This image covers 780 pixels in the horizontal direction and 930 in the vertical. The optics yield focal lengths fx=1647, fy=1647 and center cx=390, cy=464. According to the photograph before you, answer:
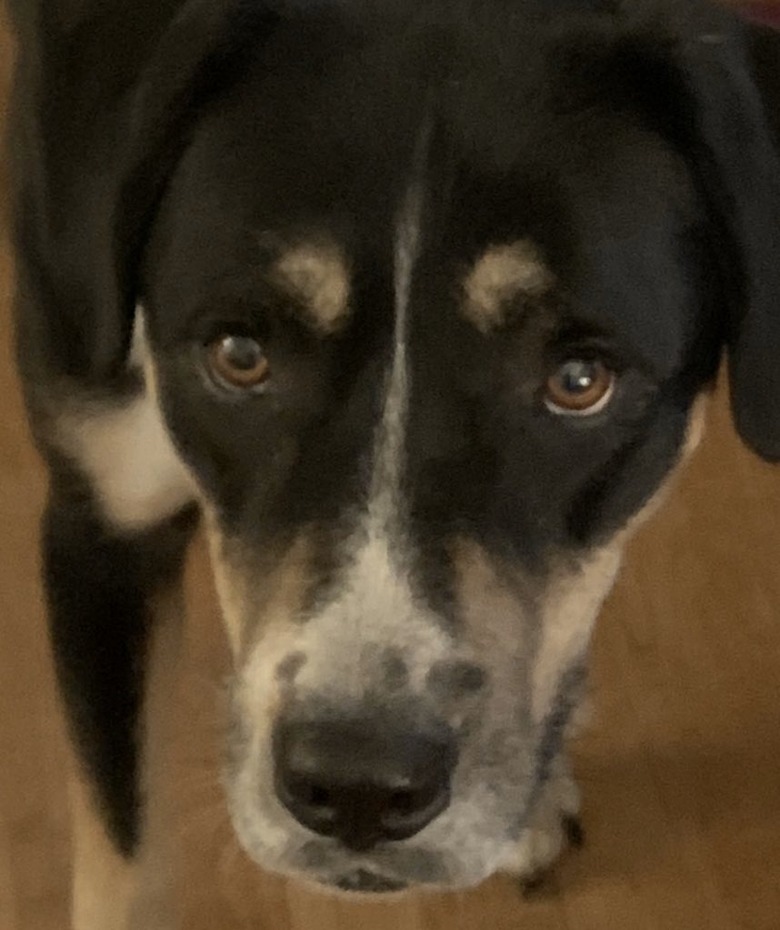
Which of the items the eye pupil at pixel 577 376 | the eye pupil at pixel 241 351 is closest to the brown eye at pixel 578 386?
the eye pupil at pixel 577 376

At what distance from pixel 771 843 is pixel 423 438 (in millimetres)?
1036

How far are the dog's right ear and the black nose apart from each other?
0.36 meters

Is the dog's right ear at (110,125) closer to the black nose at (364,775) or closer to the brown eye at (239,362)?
the brown eye at (239,362)

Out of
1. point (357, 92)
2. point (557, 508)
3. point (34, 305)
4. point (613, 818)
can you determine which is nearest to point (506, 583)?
point (557, 508)

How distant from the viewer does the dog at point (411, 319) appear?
111cm

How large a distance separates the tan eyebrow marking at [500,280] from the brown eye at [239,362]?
0.15 m

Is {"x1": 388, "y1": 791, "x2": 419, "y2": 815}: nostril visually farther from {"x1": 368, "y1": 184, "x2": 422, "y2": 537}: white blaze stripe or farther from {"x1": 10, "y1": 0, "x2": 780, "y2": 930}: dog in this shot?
{"x1": 368, "y1": 184, "x2": 422, "y2": 537}: white blaze stripe

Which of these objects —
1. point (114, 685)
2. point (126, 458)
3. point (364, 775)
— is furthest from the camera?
point (114, 685)

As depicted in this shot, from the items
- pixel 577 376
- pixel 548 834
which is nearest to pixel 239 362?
pixel 577 376

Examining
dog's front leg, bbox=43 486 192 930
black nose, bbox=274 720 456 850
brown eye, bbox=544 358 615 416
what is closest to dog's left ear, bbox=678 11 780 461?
brown eye, bbox=544 358 615 416

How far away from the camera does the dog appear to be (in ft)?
3.64

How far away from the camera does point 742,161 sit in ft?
3.74

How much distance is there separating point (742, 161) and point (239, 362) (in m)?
0.38

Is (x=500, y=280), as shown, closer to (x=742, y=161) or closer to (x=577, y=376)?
(x=577, y=376)
